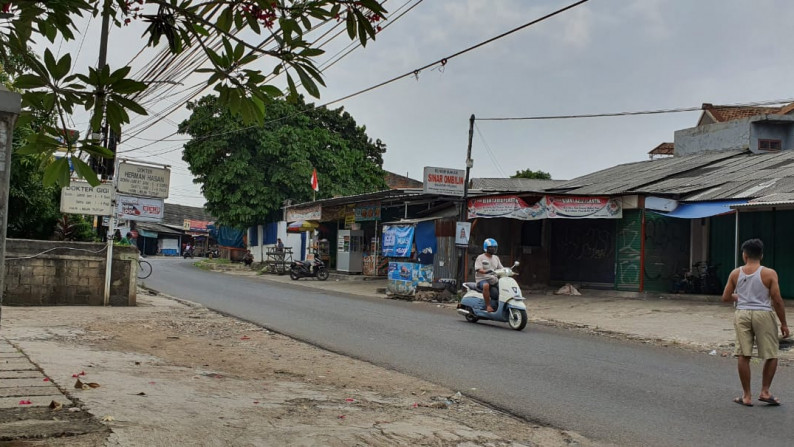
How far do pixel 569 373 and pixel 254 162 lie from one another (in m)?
33.8

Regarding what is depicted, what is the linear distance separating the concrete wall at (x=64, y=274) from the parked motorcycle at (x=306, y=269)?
46.0 ft

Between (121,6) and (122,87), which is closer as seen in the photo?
(122,87)

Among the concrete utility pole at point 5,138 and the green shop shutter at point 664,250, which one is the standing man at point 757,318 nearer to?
the concrete utility pole at point 5,138

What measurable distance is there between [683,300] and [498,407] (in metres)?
13.0

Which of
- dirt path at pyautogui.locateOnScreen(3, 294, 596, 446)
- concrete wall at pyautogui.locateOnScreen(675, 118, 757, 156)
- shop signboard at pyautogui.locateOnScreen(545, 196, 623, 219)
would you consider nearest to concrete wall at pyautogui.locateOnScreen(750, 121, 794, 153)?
concrete wall at pyautogui.locateOnScreen(675, 118, 757, 156)

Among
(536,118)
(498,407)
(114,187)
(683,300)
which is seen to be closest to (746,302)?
(498,407)

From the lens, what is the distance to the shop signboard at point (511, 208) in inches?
762

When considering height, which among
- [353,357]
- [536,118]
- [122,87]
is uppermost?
[536,118]

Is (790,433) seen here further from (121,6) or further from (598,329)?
(598,329)

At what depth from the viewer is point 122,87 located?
348 centimetres

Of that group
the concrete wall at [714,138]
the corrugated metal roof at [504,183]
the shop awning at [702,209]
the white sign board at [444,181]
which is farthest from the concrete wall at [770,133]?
the white sign board at [444,181]

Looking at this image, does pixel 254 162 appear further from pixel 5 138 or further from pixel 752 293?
pixel 5 138

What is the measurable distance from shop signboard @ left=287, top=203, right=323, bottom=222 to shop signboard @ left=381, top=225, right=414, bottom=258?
356 inches

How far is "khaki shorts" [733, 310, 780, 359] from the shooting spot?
22.0 ft
